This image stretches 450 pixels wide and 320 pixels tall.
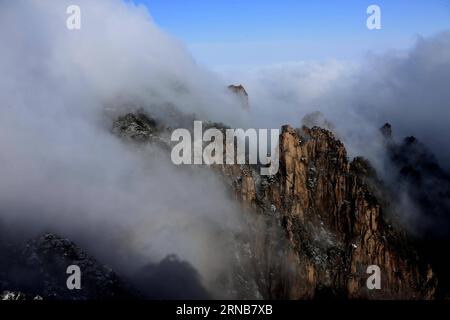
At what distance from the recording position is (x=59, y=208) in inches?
5615

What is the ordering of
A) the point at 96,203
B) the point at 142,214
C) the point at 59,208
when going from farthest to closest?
the point at 142,214 < the point at 96,203 < the point at 59,208

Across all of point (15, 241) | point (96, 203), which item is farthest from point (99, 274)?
point (96, 203)

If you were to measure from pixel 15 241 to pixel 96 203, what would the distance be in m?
43.1

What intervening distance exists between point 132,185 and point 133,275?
214ft

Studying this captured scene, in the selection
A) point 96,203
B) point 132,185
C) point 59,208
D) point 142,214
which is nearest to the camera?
point 59,208

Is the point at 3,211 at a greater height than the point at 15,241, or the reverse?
the point at 3,211

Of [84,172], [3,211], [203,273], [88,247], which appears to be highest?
[84,172]

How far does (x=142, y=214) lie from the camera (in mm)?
174625

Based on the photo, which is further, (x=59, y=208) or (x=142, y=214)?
(x=142, y=214)

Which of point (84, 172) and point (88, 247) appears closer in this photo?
point (88, 247)
